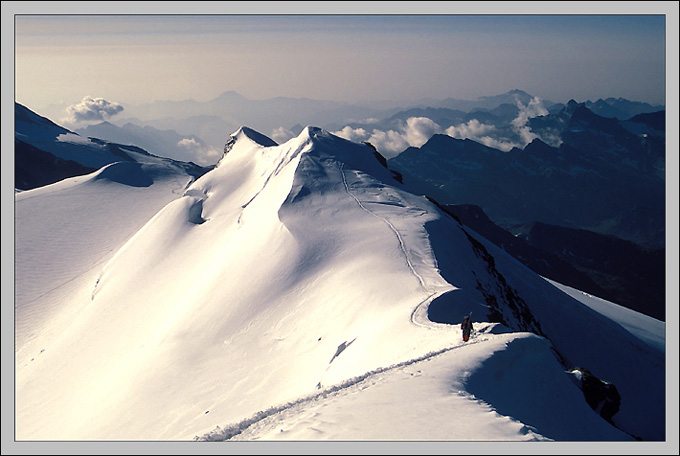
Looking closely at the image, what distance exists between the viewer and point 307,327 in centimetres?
2583

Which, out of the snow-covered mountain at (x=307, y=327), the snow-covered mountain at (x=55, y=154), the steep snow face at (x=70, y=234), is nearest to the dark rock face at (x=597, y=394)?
the snow-covered mountain at (x=307, y=327)

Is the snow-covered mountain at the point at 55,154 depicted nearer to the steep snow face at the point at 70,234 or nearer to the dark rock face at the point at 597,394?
the steep snow face at the point at 70,234

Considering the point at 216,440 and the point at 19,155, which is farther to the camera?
the point at 19,155

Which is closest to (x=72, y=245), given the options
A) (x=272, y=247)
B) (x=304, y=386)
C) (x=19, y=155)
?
(x=272, y=247)

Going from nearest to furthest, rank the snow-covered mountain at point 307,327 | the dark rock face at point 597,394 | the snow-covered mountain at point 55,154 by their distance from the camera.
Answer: the snow-covered mountain at point 307,327 → the dark rock face at point 597,394 → the snow-covered mountain at point 55,154

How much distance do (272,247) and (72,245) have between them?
1236 inches

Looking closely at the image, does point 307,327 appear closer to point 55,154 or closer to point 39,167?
point 39,167

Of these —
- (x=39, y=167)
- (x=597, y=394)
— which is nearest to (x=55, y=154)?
(x=39, y=167)

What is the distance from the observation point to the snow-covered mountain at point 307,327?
15484mm

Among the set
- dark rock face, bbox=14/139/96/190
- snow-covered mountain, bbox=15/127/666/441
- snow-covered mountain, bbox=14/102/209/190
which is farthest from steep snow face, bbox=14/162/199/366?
dark rock face, bbox=14/139/96/190

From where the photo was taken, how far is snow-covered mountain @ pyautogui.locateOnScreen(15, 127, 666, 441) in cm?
1548

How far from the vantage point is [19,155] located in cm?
15588

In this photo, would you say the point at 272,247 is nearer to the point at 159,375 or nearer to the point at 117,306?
the point at 159,375

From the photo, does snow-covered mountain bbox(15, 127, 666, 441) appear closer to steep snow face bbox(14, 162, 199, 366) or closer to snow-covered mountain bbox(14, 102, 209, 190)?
steep snow face bbox(14, 162, 199, 366)
